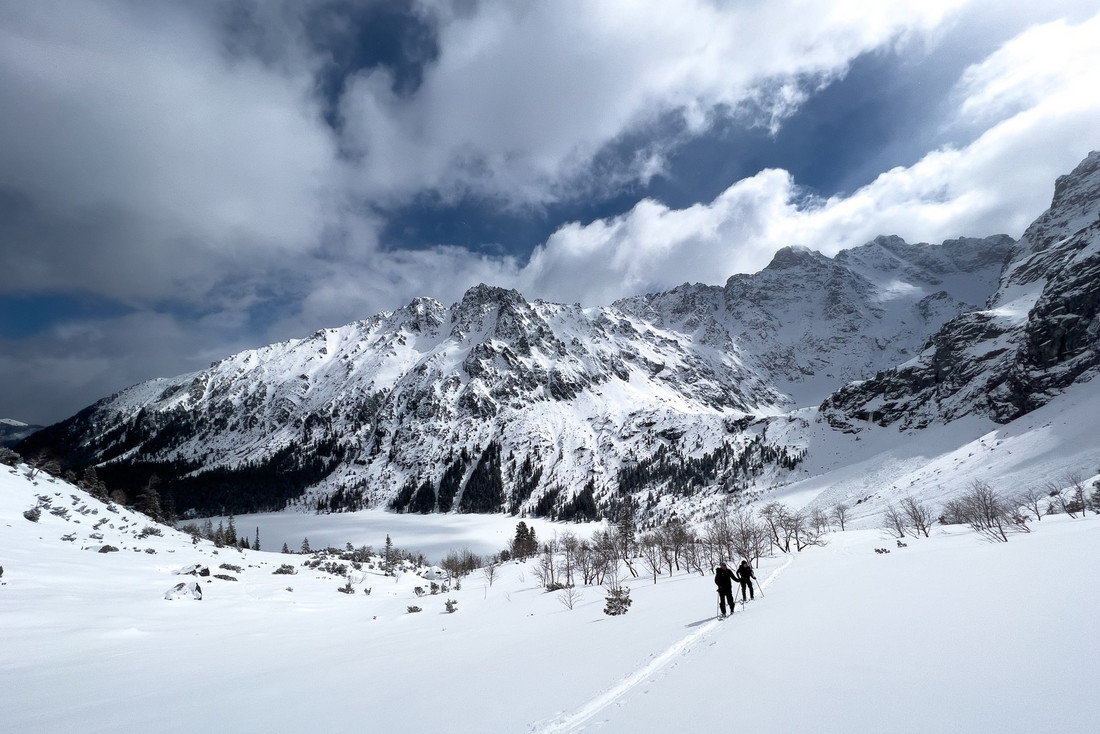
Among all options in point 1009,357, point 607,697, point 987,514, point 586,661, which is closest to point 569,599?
point 586,661

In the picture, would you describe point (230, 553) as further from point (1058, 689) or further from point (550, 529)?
point (550, 529)

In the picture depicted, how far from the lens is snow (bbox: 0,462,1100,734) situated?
16.4ft

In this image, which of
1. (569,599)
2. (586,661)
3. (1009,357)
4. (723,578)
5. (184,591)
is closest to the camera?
(586,661)

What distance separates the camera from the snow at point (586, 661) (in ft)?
16.4

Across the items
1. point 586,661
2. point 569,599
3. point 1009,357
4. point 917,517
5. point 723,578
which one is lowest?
point 569,599

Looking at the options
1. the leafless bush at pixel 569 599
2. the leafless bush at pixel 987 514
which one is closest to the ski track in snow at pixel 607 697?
the leafless bush at pixel 569 599

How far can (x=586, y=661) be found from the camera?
32.3ft

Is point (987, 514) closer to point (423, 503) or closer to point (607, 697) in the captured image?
point (607, 697)

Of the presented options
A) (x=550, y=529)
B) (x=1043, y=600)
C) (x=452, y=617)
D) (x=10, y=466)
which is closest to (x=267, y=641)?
(x=452, y=617)

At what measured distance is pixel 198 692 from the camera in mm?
8555

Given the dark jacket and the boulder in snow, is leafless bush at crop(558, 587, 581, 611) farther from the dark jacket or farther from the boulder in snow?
the boulder in snow

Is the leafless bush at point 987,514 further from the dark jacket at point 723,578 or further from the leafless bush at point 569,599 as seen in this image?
the leafless bush at point 569,599

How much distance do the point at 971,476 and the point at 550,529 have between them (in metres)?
108

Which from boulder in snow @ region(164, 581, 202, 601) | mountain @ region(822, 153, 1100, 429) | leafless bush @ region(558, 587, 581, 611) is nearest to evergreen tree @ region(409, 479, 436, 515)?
mountain @ region(822, 153, 1100, 429)
